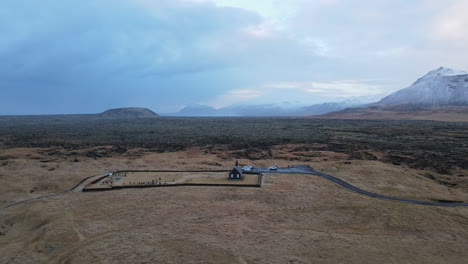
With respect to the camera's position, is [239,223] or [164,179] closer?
[239,223]

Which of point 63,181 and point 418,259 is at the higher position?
point 63,181

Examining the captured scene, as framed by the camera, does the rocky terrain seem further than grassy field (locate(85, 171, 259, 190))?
No

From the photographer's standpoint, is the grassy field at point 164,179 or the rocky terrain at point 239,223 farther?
the grassy field at point 164,179

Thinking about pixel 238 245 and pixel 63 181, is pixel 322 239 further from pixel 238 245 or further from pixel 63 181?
pixel 63 181

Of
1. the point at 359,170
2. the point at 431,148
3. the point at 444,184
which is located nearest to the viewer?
the point at 444,184

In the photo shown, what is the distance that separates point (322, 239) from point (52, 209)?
2476 centimetres

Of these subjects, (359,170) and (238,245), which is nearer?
(238,245)

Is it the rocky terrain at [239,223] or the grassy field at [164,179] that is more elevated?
the grassy field at [164,179]

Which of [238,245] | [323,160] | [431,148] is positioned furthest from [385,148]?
[238,245]

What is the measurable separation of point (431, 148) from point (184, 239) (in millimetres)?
57433

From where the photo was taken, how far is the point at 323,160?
42531 millimetres

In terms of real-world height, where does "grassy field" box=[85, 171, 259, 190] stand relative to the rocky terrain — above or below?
above

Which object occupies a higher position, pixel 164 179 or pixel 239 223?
pixel 164 179

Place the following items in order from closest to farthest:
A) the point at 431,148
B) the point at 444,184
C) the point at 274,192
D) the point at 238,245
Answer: the point at 238,245
the point at 274,192
the point at 444,184
the point at 431,148
